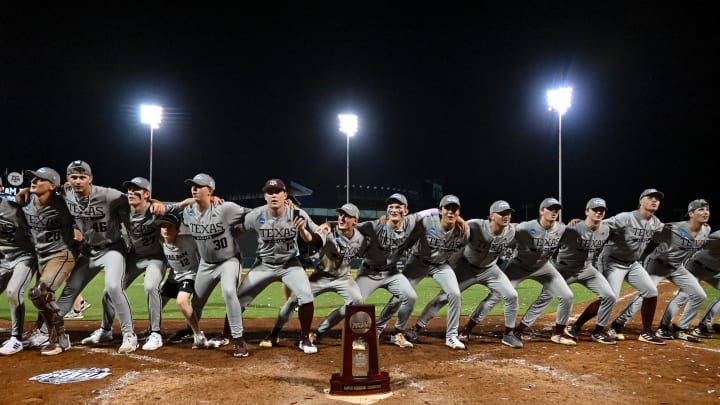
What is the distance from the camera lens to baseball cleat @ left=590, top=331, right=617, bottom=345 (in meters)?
7.18

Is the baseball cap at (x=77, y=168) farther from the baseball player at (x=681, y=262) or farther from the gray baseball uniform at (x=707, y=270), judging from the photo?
the gray baseball uniform at (x=707, y=270)

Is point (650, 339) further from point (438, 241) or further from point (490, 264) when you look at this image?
point (438, 241)

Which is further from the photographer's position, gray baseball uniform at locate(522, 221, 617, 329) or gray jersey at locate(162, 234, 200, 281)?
gray baseball uniform at locate(522, 221, 617, 329)

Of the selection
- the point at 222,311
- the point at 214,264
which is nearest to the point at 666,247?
the point at 214,264

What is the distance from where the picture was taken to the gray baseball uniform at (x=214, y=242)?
649 cm

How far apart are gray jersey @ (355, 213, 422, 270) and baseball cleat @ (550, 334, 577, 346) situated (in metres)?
2.52

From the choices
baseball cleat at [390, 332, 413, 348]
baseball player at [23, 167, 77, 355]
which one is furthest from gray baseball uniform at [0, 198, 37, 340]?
baseball cleat at [390, 332, 413, 348]

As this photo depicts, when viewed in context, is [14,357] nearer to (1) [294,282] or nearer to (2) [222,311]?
(1) [294,282]

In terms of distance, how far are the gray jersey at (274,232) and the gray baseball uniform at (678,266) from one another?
525 centimetres

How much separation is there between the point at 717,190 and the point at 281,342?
141 ft

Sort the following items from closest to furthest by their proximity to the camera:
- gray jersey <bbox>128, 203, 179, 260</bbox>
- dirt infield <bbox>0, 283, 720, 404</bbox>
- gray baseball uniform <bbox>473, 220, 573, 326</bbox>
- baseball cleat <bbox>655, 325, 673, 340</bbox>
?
dirt infield <bbox>0, 283, 720, 404</bbox>
gray jersey <bbox>128, 203, 179, 260</bbox>
gray baseball uniform <bbox>473, 220, 573, 326</bbox>
baseball cleat <bbox>655, 325, 673, 340</bbox>

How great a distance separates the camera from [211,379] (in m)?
4.96

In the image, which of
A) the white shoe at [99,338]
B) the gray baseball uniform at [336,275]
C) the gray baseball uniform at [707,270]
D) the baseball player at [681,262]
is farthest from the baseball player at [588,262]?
the white shoe at [99,338]

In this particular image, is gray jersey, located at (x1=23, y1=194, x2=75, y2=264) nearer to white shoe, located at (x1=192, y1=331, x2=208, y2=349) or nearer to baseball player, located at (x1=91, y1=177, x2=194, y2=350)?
baseball player, located at (x1=91, y1=177, x2=194, y2=350)
